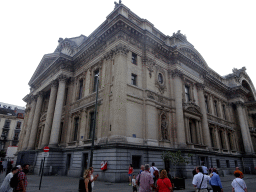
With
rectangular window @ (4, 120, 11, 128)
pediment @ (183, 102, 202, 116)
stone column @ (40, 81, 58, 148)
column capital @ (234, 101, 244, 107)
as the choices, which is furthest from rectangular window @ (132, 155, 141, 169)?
rectangular window @ (4, 120, 11, 128)

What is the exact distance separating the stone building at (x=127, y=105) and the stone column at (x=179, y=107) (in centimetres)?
12

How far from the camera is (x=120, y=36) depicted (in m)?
20.1

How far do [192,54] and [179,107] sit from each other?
34.1 feet

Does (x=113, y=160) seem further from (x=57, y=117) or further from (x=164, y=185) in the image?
(x=57, y=117)

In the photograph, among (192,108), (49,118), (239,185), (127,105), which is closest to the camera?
(239,185)

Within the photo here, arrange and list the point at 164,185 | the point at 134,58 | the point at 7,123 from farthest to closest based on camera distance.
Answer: the point at 7,123, the point at 134,58, the point at 164,185

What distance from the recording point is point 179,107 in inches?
893

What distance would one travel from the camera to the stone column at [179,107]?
21.4 meters

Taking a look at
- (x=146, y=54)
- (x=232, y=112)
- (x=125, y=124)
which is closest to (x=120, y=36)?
(x=146, y=54)

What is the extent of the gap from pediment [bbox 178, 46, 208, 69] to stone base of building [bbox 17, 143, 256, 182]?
14.0 m

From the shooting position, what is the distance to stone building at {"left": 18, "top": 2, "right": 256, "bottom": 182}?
17.7 metres

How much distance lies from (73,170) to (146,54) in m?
16.0

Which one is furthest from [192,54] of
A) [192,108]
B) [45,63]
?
[45,63]

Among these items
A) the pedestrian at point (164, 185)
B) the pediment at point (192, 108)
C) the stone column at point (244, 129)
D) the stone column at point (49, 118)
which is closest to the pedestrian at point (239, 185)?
the pedestrian at point (164, 185)
